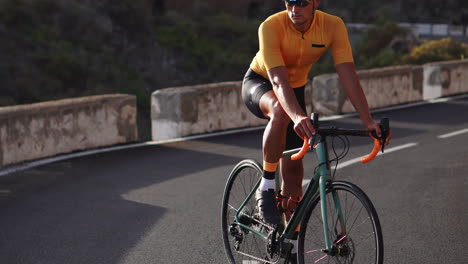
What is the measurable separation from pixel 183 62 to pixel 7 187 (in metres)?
52.1

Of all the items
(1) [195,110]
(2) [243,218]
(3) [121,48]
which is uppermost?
(2) [243,218]

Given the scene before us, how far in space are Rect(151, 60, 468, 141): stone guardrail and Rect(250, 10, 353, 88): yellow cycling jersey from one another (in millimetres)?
8142

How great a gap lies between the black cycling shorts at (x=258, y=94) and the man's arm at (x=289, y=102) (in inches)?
13.0

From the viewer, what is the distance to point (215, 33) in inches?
2800

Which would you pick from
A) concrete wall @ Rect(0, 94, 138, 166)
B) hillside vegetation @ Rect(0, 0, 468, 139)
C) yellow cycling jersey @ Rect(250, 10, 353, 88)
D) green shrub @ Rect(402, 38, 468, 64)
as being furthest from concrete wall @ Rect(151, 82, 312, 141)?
hillside vegetation @ Rect(0, 0, 468, 139)

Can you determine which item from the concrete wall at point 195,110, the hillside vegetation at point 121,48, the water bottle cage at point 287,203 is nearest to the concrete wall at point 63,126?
the concrete wall at point 195,110

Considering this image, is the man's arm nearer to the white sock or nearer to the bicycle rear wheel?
the white sock

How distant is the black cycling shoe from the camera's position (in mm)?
4880

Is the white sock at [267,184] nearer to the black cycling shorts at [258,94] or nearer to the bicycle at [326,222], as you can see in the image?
the bicycle at [326,222]

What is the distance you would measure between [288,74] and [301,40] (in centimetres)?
32

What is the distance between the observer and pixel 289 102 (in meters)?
4.37

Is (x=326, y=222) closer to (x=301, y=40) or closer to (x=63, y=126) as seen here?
(x=301, y=40)

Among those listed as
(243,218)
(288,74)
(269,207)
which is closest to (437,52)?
(243,218)

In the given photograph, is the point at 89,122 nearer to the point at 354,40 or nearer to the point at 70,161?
the point at 70,161
